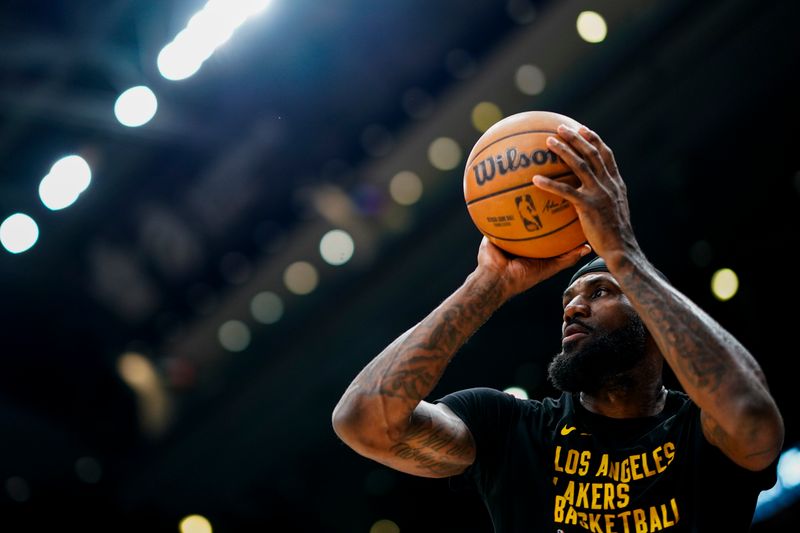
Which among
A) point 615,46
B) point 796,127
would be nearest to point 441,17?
point 615,46

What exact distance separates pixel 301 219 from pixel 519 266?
432 cm

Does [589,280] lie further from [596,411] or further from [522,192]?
[522,192]

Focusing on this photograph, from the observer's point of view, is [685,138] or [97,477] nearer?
[685,138]

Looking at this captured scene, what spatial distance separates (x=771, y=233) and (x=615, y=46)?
6.81ft

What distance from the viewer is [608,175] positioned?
8.71 feet

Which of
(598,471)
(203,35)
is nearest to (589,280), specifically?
Answer: (598,471)

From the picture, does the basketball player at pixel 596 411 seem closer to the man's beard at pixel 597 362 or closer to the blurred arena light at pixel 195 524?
the man's beard at pixel 597 362

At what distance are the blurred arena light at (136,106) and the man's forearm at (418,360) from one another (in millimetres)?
4090

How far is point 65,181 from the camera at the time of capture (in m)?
6.62

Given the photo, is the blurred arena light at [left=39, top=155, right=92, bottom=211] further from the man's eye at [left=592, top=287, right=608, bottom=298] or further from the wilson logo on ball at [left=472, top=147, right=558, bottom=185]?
the man's eye at [left=592, top=287, right=608, bottom=298]

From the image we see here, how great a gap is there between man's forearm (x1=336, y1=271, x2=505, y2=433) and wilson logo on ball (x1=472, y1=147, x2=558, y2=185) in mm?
339

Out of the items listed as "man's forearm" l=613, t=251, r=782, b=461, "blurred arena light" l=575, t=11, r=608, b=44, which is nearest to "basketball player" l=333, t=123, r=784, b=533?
"man's forearm" l=613, t=251, r=782, b=461

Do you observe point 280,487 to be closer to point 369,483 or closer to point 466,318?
point 369,483

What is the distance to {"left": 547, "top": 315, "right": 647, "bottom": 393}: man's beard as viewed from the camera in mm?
2873
